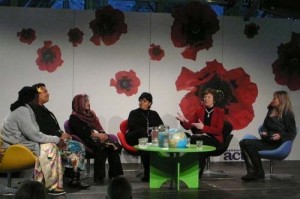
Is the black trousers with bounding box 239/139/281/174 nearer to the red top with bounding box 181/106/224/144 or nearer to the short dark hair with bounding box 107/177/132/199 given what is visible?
the red top with bounding box 181/106/224/144

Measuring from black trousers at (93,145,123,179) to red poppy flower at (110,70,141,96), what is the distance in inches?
75.0

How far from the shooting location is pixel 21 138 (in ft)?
17.9

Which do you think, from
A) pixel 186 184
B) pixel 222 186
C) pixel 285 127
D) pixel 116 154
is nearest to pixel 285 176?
pixel 285 127

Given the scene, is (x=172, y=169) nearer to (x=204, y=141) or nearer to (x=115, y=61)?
(x=204, y=141)

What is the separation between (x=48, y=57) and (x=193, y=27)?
245 centimetres

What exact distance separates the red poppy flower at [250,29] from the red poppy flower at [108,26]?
209cm

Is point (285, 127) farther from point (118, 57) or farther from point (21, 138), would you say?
point (21, 138)

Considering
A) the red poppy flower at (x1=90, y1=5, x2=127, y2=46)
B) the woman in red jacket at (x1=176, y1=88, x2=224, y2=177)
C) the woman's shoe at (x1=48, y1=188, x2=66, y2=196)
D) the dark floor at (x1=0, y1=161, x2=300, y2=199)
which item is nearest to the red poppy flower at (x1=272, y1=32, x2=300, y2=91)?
the dark floor at (x1=0, y1=161, x2=300, y2=199)

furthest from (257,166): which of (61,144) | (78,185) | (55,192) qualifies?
(55,192)

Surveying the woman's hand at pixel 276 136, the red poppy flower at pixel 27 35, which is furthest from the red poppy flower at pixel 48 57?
the woman's hand at pixel 276 136

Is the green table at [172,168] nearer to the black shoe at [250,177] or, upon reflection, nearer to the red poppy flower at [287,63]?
the black shoe at [250,177]

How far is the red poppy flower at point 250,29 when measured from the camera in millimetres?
8633

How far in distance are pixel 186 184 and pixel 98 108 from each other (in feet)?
8.68

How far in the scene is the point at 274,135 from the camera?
22.4 feet
